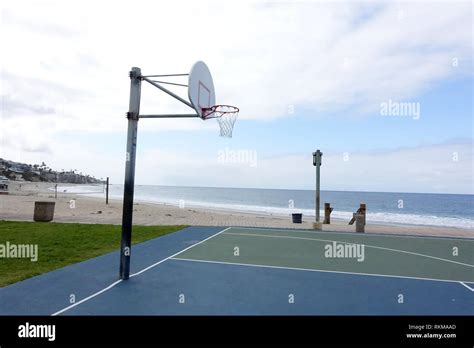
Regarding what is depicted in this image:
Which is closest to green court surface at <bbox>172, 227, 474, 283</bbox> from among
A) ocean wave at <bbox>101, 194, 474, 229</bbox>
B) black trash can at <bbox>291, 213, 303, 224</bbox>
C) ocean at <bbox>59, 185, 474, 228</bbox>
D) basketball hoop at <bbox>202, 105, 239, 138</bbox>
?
basketball hoop at <bbox>202, 105, 239, 138</bbox>

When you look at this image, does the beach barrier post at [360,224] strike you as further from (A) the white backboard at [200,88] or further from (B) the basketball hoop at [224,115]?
(A) the white backboard at [200,88]

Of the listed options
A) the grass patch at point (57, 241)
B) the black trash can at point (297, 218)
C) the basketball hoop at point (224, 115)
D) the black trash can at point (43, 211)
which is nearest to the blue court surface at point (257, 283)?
the grass patch at point (57, 241)

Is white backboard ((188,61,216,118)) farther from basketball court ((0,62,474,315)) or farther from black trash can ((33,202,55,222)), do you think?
black trash can ((33,202,55,222))

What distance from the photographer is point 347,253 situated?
35.5 ft

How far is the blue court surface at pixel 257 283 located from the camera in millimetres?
5582

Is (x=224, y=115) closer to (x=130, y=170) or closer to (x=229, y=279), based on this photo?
(x=130, y=170)

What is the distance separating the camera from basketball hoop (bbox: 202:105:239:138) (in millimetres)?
8586

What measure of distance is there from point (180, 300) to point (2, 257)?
567 cm

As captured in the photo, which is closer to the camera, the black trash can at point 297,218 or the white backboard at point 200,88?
the white backboard at point 200,88

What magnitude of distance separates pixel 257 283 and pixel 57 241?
303 inches

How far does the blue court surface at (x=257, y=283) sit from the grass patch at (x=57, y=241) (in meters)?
0.60

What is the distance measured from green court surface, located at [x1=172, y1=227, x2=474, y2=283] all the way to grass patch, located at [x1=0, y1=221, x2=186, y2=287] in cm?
266
